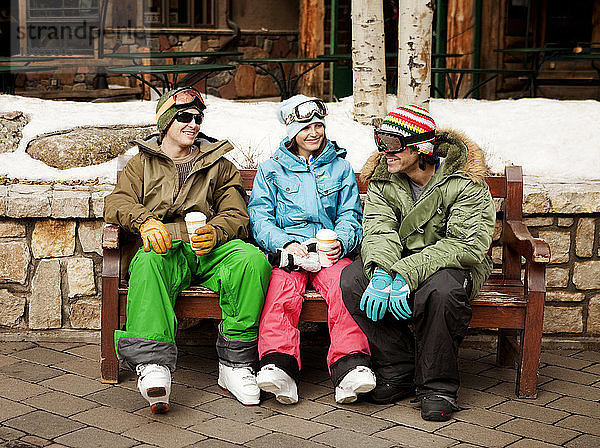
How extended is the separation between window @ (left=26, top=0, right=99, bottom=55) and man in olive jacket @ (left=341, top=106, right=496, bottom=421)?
916 centimetres

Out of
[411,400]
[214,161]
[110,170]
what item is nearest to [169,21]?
[110,170]

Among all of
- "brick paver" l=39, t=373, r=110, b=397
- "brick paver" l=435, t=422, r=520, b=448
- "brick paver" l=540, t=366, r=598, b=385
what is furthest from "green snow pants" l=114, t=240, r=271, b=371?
"brick paver" l=540, t=366, r=598, b=385

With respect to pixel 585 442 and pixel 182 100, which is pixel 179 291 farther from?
pixel 585 442

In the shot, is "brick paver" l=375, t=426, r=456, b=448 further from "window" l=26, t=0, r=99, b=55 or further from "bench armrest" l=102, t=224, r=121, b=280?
"window" l=26, t=0, r=99, b=55

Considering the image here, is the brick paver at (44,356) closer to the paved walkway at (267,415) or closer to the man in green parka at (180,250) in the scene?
the paved walkway at (267,415)

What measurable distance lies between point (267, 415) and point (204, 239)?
0.82 m

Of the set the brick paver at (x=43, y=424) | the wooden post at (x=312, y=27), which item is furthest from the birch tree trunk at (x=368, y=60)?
the wooden post at (x=312, y=27)

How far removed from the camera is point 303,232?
4457 millimetres

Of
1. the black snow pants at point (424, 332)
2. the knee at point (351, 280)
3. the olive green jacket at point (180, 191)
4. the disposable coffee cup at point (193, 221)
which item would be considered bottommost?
the black snow pants at point (424, 332)

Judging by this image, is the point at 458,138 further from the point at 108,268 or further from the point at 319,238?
the point at 108,268

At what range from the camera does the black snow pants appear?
391 cm

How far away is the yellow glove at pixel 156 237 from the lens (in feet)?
13.2

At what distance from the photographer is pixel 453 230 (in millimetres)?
4051

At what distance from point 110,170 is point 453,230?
2249 mm
